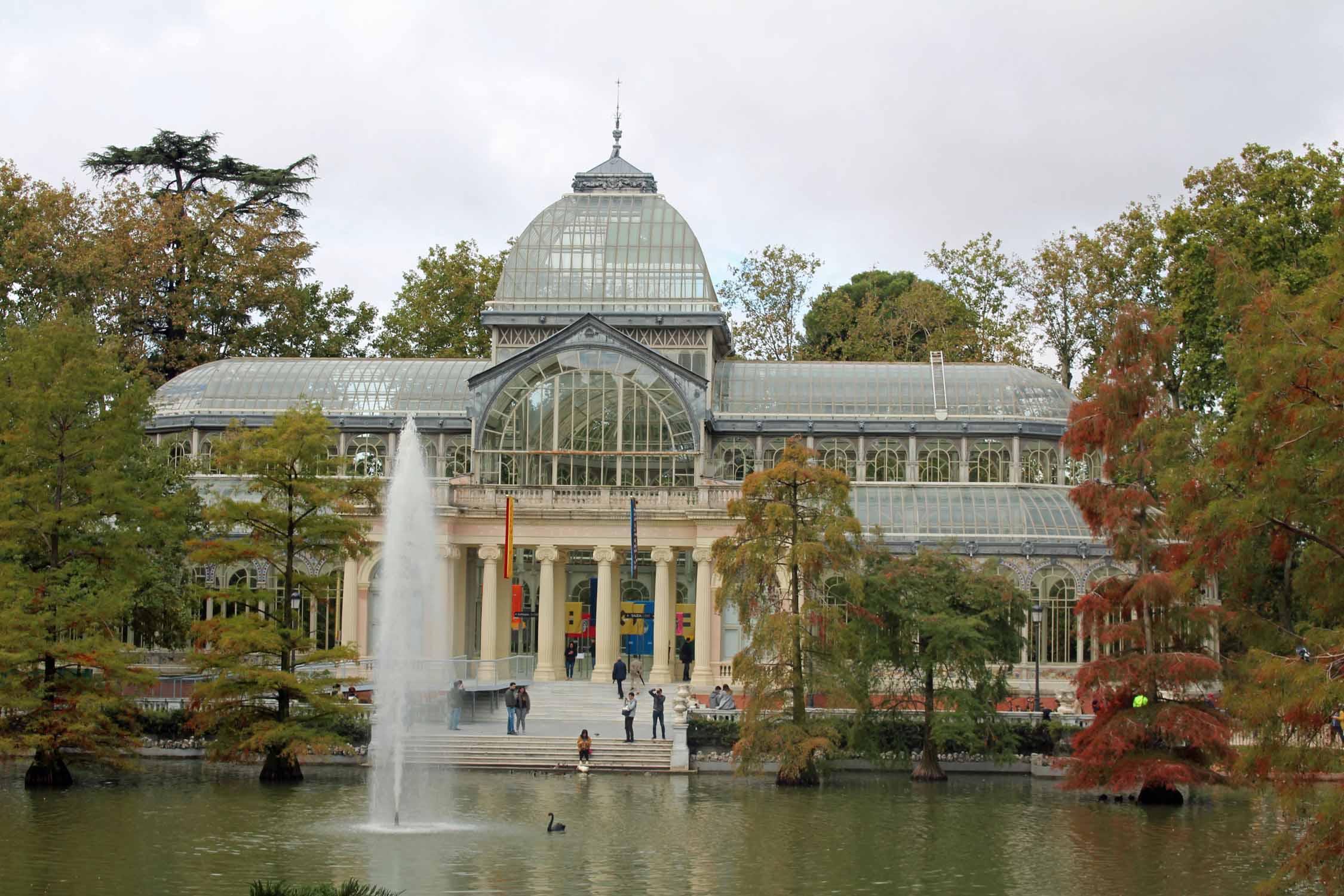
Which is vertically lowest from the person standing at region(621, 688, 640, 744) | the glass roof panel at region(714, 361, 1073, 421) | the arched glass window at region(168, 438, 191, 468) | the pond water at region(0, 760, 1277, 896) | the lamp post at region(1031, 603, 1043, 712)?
the pond water at region(0, 760, 1277, 896)

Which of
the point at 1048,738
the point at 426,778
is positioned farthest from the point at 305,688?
the point at 1048,738

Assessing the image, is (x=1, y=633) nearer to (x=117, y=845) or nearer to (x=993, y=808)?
(x=117, y=845)

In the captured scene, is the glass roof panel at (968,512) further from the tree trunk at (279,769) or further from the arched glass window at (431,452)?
the tree trunk at (279,769)

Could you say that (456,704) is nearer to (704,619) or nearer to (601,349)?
(704,619)

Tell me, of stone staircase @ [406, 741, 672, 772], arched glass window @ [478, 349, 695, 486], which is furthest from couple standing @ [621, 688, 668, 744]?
arched glass window @ [478, 349, 695, 486]

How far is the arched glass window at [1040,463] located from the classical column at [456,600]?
20995 mm

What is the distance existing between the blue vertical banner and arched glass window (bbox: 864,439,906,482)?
9878mm

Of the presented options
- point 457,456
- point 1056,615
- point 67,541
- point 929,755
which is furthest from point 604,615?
point 67,541

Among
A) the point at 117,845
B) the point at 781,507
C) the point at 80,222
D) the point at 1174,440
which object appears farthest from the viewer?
the point at 80,222

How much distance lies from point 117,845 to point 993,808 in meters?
19.0

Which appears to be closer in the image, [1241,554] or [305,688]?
[1241,554]

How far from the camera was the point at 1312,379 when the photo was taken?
22.7m

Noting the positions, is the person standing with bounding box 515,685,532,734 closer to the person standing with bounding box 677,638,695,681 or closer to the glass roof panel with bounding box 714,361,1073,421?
the person standing with bounding box 677,638,695,681

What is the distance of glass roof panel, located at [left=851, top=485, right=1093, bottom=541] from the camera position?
55.9 m
